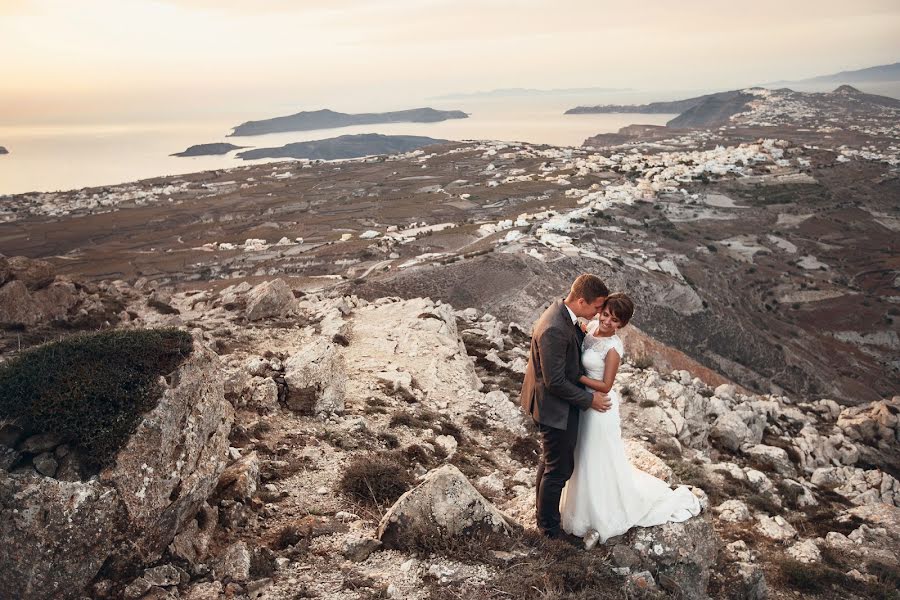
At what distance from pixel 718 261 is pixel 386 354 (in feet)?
123

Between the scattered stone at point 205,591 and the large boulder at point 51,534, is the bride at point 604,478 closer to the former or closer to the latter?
the scattered stone at point 205,591

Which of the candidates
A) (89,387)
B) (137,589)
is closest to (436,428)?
(137,589)

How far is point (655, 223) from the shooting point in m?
48.4

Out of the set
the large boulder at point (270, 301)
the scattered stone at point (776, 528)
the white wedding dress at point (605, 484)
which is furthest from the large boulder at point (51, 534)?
the large boulder at point (270, 301)

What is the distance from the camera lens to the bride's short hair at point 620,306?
→ 505cm

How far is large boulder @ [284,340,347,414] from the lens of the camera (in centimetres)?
977

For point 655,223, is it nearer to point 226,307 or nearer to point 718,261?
point 718,261

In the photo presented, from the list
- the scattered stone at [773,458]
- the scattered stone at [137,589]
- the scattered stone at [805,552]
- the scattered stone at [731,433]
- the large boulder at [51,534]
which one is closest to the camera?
the large boulder at [51,534]

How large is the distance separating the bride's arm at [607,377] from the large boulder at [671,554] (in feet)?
5.25

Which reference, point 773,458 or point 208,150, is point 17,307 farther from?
point 208,150

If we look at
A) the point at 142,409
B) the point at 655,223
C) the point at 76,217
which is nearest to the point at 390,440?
the point at 142,409

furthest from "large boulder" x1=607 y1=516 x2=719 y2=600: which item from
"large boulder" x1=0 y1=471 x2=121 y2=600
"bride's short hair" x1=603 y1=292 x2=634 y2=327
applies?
"large boulder" x1=0 y1=471 x2=121 y2=600

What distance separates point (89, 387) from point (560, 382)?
4.27m

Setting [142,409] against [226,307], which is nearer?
[142,409]
